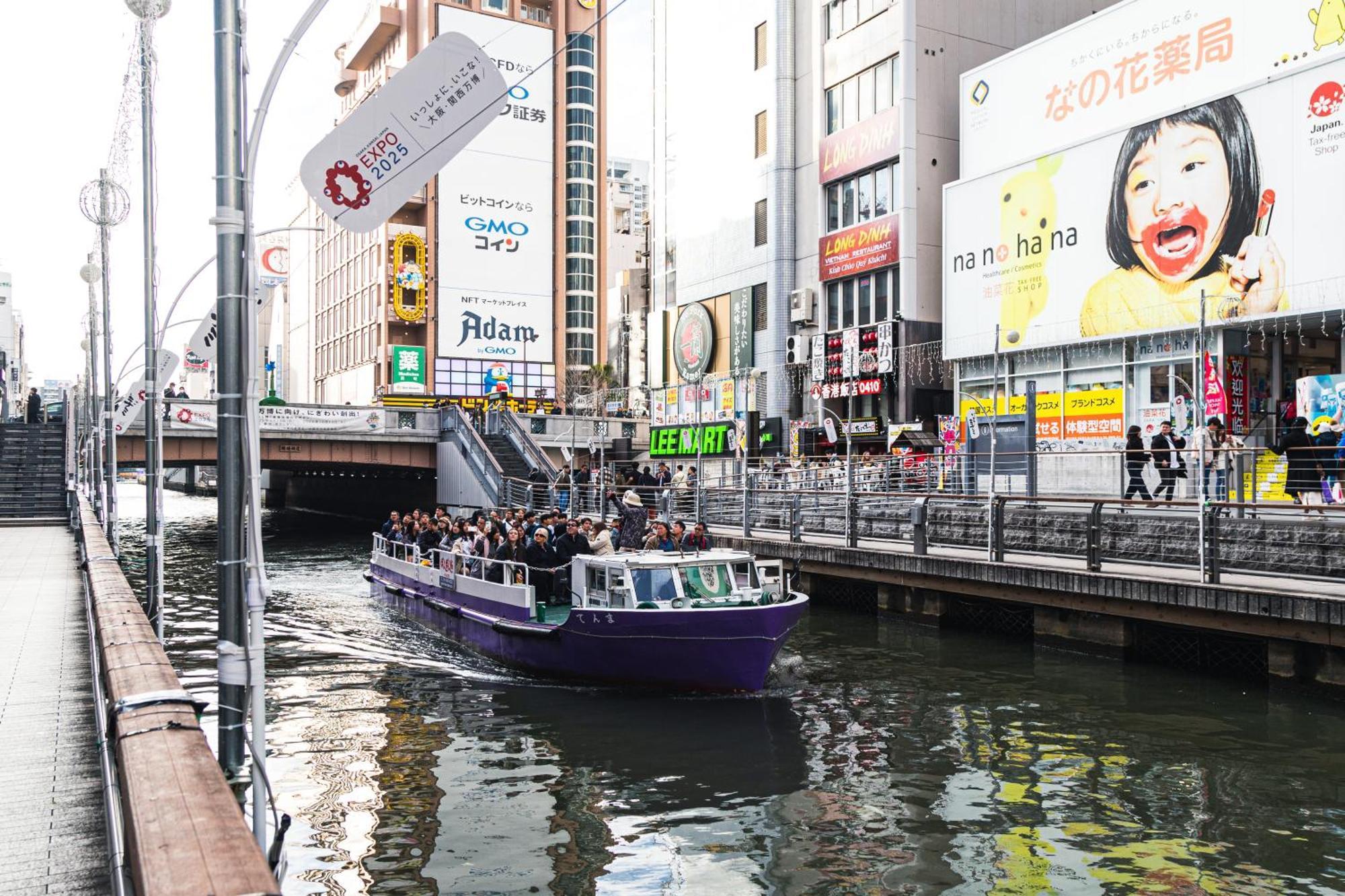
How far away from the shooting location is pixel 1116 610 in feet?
64.0

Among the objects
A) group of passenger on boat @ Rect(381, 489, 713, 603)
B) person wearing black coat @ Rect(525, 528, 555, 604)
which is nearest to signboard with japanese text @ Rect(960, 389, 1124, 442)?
group of passenger on boat @ Rect(381, 489, 713, 603)

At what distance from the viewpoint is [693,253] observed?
2422 inches

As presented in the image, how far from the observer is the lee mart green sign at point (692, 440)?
57219mm

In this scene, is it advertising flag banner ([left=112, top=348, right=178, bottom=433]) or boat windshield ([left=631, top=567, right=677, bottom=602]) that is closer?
boat windshield ([left=631, top=567, right=677, bottom=602])

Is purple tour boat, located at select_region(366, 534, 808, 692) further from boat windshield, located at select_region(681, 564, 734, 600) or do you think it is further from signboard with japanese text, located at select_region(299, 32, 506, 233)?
signboard with japanese text, located at select_region(299, 32, 506, 233)

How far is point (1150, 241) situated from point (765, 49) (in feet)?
85.3

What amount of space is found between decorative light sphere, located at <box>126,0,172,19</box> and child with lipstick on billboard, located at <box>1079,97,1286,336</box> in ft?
90.3

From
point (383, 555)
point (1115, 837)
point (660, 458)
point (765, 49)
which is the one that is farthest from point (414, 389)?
point (1115, 837)

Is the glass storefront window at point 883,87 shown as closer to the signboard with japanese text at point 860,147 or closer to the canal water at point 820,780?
the signboard with japanese text at point 860,147

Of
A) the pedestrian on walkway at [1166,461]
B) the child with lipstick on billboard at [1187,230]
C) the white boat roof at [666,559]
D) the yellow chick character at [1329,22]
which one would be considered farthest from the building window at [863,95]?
the white boat roof at [666,559]

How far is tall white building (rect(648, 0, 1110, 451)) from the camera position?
154 ft

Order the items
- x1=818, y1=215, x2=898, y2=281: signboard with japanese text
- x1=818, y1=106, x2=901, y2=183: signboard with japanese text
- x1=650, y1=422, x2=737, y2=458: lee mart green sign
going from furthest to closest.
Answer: x1=650, y1=422, x2=737, y2=458: lee mart green sign < x1=818, y1=215, x2=898, y2=281: signboard with japanese text < x1=818, y1=106, x2=901, y2=183: signboard with japanese text

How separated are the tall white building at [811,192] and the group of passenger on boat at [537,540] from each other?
21.0m

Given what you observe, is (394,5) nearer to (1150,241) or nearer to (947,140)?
(947,140)
